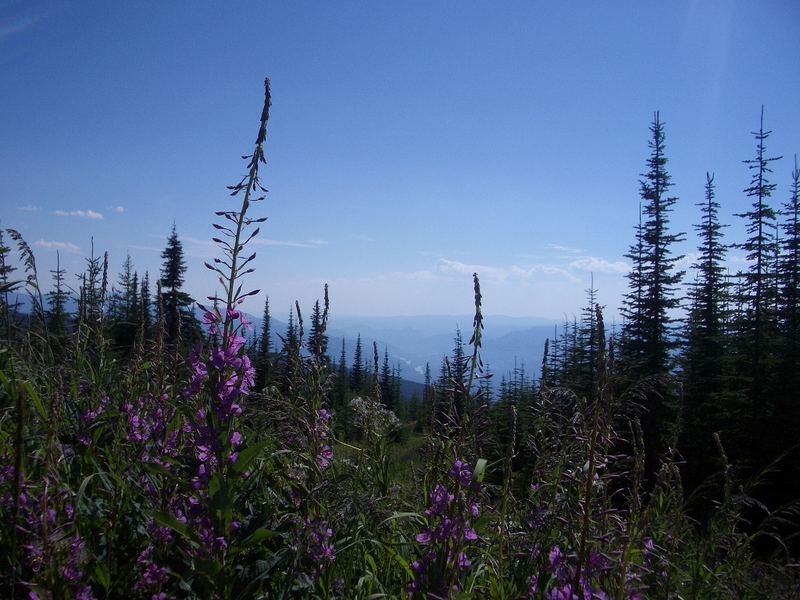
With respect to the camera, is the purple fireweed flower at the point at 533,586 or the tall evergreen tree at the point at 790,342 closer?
the purple fireweed flower at the point at 533,586

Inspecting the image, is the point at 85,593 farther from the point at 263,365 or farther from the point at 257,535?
the point at 263,365

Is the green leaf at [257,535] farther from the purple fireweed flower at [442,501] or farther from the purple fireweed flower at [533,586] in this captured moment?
the purple fireweed flower at [533,586]

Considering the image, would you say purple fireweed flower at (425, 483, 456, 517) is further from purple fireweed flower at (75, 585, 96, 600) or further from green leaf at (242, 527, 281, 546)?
purple fireweed flower at (75, 585, 96, 600)

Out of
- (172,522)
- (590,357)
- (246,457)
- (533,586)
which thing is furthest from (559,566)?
(590,357)

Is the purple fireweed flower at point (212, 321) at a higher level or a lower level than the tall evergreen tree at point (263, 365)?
higher

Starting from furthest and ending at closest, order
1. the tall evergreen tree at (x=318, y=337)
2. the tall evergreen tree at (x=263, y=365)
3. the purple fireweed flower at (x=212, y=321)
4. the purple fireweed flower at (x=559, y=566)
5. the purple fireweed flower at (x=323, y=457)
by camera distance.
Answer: the tall evergreen tree at (x=263, y=365) < the tall evergreen tree at (x=318, y=337) < the purple fireweed flower at (x=323, y=457) < the purple fireweed flower at (x=212, y=321) < the purple fireweed flower at (x=559, y=566)

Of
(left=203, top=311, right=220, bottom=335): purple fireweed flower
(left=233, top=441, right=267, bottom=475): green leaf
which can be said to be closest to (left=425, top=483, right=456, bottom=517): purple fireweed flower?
(left=233, top=441, right=267, bottom=475): green leaf

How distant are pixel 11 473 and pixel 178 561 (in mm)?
1055

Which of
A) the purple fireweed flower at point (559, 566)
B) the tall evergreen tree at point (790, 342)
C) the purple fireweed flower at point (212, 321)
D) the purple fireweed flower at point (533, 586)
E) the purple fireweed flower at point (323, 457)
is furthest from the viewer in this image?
the tall evergreen tree at point (790, 342)

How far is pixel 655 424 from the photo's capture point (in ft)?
85.9

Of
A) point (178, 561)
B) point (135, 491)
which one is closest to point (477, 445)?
point (178, 561)

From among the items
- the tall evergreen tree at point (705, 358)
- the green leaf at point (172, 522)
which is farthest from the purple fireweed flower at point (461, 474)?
the tall evergreen tree at point (705, 358)

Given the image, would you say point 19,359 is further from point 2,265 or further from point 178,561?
point 178,561

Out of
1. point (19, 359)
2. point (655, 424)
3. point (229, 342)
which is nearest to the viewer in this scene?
point (229, 342)
